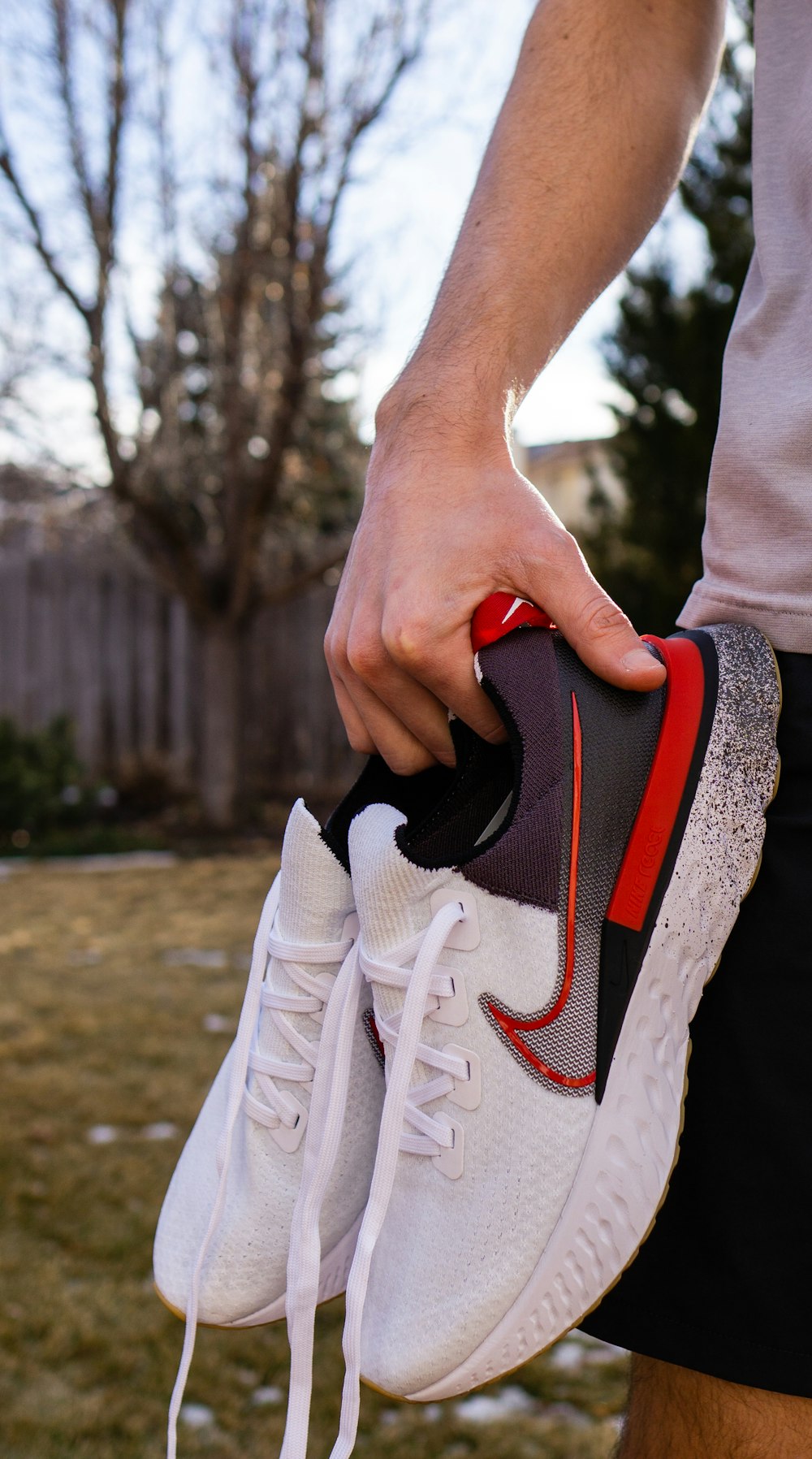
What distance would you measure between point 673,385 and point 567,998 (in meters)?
7.87

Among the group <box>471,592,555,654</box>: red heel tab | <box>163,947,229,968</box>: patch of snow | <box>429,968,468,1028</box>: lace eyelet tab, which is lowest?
<box>163,947,229,968</box>: patch of snow

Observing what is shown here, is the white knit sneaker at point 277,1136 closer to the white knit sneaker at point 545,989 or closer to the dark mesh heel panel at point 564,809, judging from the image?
the white knit sneaker at point 545,989

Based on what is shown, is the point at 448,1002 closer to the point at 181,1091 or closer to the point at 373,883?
the point at 373,883

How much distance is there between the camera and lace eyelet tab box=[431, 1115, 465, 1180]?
0.96 metres

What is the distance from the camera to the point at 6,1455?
196cm

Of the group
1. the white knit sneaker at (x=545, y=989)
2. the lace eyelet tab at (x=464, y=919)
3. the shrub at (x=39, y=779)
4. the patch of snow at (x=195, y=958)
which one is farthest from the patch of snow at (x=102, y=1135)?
the shrub at (x=39, y=779)

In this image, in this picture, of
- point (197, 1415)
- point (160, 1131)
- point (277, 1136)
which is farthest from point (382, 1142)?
point (160, 1131)

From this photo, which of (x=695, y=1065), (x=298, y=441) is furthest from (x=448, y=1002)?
(x=298, y=441)

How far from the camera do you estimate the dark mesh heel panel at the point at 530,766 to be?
0.93 meters

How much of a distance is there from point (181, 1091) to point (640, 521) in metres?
6.05

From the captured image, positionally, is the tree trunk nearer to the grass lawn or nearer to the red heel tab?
the grass lawn

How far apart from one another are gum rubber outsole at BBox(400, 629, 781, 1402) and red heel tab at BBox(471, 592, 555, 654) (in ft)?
0.63

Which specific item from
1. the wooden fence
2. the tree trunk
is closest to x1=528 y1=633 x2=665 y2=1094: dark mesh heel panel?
the tree trunk

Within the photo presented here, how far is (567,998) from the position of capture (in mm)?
960
